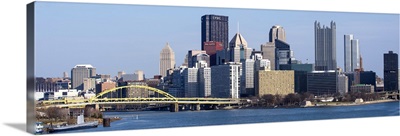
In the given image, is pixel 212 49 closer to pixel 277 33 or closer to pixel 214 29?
pixel 214 29

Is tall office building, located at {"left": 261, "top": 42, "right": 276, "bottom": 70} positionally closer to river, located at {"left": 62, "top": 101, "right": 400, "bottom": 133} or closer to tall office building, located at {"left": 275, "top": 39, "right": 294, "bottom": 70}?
tall office building, located at {"left": 275, "top": 39, "right": 294, "bottom": 70}

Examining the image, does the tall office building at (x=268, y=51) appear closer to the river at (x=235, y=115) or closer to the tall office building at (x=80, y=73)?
the river at (x=235, y=115)

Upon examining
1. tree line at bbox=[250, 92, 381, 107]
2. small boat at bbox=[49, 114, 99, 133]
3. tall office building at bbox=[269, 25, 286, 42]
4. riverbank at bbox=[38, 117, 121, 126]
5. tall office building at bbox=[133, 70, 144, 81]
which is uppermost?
tall office building at bbox=[269, 25, 286, 42]

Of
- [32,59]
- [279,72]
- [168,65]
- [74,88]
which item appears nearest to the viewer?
[32,59]

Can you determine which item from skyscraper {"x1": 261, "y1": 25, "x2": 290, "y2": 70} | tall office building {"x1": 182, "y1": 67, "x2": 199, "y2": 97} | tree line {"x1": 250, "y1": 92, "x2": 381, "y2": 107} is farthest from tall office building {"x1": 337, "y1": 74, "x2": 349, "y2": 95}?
tall office building {"x1": 182, "y1": 67, "x2": 199, "y2": 97}

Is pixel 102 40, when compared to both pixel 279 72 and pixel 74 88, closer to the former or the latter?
pixel 74 88

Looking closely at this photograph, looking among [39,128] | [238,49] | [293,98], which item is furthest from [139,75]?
[293,98]

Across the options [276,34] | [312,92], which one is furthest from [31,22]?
[312,92]
